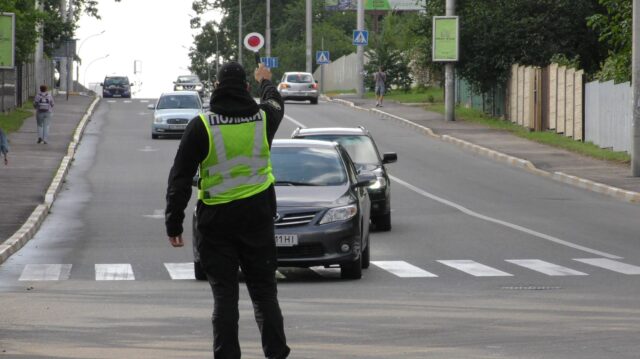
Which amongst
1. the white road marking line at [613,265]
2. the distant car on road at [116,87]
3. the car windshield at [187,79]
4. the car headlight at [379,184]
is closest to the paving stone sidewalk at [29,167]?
the car headlight at [379,184]

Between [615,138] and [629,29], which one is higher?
[629,29]

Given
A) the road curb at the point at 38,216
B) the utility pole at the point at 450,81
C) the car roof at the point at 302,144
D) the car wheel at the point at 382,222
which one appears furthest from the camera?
the utility pole at the point at 450,81

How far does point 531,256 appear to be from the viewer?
19297 mm

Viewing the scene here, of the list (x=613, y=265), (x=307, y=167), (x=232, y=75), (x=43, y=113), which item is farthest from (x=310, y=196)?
(x=43, y=113)

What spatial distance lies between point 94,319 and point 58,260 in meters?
7.05

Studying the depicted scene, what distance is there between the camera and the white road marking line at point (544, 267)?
17.1 meters

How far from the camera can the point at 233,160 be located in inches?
348

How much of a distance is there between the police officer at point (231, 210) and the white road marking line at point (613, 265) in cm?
893

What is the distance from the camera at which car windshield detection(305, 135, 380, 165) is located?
2423 cm

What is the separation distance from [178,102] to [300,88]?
18.3 m

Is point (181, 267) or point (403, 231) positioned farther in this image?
point (403, 231)

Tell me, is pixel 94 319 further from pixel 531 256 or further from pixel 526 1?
pixel 526 1

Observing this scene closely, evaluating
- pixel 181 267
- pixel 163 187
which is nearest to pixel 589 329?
pixel 181 267

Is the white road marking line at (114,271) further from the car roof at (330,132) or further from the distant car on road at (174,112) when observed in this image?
the distant car on road at (174,112)
